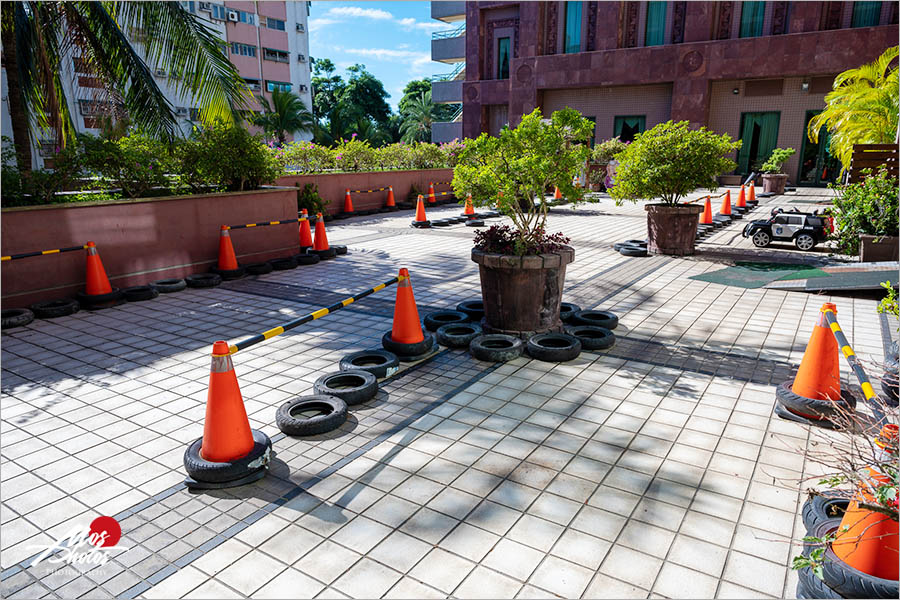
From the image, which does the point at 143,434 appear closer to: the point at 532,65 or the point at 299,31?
the point at 532,65

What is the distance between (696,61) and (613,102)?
483 cm

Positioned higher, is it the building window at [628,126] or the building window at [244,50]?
the building window at [244,50]

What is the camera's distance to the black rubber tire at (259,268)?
411 inches

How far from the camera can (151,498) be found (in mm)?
3777

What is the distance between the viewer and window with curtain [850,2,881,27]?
2503 centimetres

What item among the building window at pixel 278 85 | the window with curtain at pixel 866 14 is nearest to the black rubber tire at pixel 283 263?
the window with curtain at pixel 866 14

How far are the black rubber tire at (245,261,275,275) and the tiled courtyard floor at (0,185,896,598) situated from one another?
2830mm

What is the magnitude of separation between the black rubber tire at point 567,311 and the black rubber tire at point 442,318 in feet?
3.93

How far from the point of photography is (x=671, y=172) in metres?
10.9

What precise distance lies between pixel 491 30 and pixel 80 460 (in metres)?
36.9

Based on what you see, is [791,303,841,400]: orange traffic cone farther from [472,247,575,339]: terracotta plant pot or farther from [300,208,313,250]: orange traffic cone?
[300,208,313,250]: orange traffic cone

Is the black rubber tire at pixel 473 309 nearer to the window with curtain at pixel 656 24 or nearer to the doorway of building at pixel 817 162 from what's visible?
the doorway of building at pixel 817 162

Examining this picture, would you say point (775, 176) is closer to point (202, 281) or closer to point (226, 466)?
point (202, 281)

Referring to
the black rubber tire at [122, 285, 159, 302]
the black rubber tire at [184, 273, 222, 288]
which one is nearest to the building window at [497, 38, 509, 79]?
the black rubber tire at [184, 273, 222, 288]
